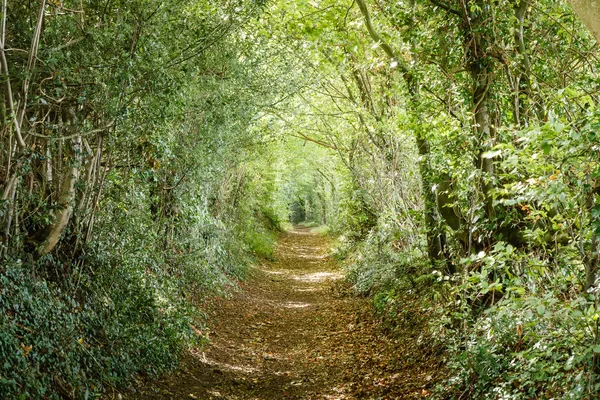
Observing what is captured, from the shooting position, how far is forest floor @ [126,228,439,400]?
7043 millimetres

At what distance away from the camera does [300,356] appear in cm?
916

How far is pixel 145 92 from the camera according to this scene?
6.29 meters

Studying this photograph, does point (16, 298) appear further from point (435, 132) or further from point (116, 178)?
point (435, 132)

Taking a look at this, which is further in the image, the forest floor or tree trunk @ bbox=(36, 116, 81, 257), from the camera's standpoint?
the forest floor

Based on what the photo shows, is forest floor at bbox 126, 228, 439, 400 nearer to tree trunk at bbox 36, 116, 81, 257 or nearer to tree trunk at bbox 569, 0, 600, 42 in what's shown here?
tree trunk at bbox 36, 116, 81, 257

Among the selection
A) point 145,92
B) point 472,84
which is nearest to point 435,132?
point 472,84

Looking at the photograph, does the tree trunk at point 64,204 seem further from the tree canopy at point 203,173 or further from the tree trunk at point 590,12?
the tree trunk at point 590,12

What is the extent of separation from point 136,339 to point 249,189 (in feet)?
39.9

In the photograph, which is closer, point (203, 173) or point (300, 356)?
point (300, 356)

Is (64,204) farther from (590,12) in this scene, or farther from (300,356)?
(590,12)

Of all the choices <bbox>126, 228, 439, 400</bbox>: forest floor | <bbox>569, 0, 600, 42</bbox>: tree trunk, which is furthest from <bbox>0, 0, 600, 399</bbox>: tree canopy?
<bbox>126, 228, 439, 400</bbox>: forest floor

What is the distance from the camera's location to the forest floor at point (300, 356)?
23.1ft

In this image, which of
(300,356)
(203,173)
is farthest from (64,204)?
(300,356)

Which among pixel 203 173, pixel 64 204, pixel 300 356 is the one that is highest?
pixel 203 173
